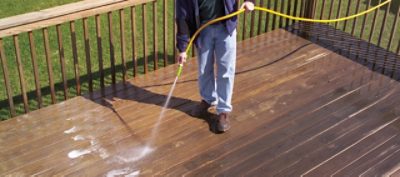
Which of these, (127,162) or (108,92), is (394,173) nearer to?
(127,162)

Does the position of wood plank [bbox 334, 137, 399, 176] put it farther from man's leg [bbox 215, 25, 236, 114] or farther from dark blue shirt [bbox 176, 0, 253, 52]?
dark blue shirt [bbox 176, 0, 253, 52]

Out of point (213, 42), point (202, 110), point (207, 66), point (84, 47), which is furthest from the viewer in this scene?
point (84, 47)

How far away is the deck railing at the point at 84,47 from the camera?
4.14 m

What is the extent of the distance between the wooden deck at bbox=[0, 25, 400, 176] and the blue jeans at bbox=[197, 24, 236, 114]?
0.23 m

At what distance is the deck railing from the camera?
414 cm

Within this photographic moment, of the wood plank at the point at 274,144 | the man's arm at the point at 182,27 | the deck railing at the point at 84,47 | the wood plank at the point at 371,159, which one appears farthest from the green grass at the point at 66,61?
the wood plank at the point at 371,159

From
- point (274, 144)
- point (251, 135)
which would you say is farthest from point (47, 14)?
point (274, 144)

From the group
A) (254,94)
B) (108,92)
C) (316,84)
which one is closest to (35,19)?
(108,92)

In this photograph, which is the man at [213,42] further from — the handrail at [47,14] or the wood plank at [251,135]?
the handrail at [47,14]

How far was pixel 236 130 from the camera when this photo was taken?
412 centimetres

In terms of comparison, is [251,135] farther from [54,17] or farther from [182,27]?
[54,17]

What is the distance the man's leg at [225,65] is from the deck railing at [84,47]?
105cm

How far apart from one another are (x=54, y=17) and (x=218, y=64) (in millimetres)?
1321

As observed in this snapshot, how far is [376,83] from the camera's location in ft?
15.7
